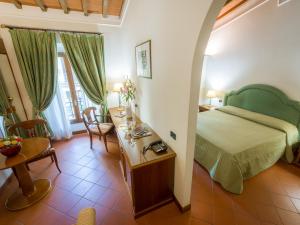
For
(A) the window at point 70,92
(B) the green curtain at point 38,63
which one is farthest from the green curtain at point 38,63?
(A) the window at point 70,92

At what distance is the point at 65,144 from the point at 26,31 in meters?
2.45

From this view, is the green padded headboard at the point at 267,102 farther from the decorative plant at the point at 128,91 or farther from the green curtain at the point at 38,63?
the green curtain at the point at 38,63

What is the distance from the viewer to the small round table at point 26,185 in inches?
70.7

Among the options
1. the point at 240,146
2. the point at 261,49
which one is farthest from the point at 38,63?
the point at 261,49

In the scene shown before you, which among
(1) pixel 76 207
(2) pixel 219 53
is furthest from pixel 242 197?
(2) pixel 219 53

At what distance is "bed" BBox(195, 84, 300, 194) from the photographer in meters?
1.88

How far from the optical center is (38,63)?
9.39 feet

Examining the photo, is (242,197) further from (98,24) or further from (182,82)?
(98,24)

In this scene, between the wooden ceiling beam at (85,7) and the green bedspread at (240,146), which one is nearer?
the green bedspread at (240,146)

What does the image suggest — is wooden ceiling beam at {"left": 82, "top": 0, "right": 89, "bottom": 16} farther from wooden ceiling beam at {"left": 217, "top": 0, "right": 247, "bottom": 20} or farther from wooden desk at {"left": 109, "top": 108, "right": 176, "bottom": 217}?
wooden ceiling beam at {"left": 217, "top": 0, "right": 247, "bottom": 20}

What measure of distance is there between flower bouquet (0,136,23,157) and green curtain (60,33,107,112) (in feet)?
6.11

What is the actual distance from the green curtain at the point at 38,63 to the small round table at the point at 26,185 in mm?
1294

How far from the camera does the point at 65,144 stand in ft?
10.9

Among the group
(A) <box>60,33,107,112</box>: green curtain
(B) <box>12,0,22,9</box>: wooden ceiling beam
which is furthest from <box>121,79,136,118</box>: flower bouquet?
(B) <box>12,0,22,9</box>: wooden ceiling beam
